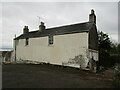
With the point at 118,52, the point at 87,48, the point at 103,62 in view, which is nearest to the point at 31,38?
the point at 87,48

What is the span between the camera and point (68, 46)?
2038cm

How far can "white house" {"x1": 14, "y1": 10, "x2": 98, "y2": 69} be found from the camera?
62.1 ft

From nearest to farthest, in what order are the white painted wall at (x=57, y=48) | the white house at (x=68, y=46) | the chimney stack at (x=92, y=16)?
the white house at (x=68, y=46) < the white painted wall at (x=57, y=48) < the chimney stack at (x=92, y=16)

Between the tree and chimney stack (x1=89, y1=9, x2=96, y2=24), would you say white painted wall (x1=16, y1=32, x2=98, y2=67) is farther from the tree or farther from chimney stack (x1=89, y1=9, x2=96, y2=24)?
the tree

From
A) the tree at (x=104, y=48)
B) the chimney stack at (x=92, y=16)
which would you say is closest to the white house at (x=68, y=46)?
the chimney stack at (x=92, y=16)

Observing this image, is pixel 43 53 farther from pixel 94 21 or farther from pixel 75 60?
pixel 94 21

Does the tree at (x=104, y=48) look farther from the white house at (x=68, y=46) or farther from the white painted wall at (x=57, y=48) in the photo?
the white painted wall at (x=57, y=48)

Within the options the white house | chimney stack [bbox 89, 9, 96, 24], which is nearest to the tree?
the white house

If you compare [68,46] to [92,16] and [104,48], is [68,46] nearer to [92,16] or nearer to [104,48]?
[92,16]

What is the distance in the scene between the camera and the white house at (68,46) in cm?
1892

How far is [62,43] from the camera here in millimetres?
21141

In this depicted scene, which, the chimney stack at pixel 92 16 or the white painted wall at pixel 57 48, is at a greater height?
the chimney stack at pixel 92 16

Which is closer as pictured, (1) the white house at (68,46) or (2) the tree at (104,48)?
(1) the white house at (68,46)

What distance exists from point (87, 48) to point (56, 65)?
231 inches
